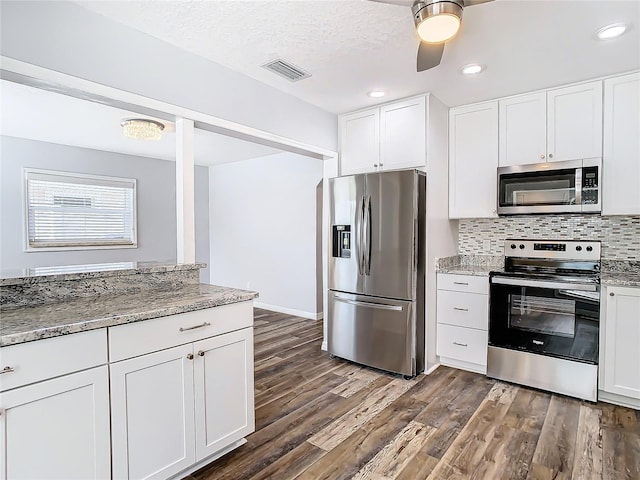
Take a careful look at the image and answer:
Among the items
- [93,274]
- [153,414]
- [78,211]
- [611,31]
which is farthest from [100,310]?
[78,211]

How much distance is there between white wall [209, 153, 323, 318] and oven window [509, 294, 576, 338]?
106 inches

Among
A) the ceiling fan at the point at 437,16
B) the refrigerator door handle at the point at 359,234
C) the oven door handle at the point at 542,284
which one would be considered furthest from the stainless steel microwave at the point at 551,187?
the ceiling fan at the point at 437,16

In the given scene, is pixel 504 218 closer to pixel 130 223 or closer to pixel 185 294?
pixel 185 294

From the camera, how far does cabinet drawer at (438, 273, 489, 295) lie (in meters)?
3.03

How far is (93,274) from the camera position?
1897 mm

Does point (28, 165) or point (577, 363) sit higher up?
point (28, 165)

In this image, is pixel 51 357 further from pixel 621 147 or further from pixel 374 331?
pixel 621 147

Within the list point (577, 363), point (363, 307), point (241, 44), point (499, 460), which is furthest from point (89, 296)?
point (577, 363)

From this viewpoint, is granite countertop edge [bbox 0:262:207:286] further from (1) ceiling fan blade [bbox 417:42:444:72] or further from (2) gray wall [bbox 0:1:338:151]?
(1) ceiling fan blade [bbox 417:42:444:72]

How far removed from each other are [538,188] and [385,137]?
4.52 feet

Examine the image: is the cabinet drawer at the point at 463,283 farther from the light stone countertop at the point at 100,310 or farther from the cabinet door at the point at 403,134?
the light stone countertop at the point at 100,310

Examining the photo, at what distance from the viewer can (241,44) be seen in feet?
7.31

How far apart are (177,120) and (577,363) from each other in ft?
11.0

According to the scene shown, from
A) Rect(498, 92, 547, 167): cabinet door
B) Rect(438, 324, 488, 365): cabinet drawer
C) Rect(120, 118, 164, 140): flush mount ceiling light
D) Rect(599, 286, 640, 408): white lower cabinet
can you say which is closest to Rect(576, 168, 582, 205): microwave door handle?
Rect(498, 92, 547, 167): cabinet door
